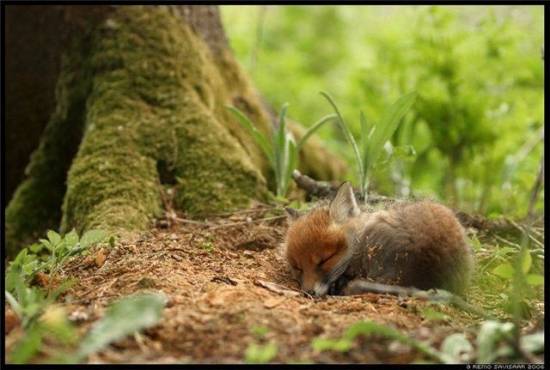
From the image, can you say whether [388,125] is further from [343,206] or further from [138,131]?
[138,131]

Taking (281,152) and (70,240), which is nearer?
(70,240)

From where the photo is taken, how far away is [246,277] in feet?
13.4

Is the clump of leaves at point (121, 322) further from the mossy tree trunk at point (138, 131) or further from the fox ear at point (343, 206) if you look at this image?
the mossy tree trunk at point (138, 131)

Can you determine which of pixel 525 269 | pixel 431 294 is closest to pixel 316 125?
pixel 431 294

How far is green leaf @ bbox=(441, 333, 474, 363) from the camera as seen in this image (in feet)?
8.70

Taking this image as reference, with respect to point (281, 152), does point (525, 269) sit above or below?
below

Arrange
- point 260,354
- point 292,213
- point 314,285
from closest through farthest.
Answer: point 260,354
point 314,285
point 292,213

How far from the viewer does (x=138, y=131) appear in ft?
20.0

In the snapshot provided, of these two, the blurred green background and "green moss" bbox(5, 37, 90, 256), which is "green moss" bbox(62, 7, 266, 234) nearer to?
"green moss" bbox(5, 37, 90, 256)

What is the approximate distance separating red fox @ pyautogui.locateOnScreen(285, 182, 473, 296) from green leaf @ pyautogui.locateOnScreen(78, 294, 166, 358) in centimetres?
166

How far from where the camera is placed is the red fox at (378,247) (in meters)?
3.81

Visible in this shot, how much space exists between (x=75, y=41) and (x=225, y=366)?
5237 millimetres

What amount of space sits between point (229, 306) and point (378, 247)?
4.16ft

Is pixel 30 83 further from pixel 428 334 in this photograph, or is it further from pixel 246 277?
pixel 428 334
